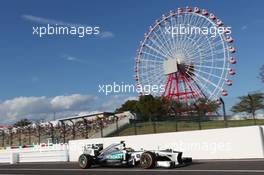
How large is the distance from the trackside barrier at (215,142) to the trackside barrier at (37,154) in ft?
21.0

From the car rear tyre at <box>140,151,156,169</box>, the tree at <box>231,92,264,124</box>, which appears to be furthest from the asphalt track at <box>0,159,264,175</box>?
the tree at <box>231,92,264,124</box>

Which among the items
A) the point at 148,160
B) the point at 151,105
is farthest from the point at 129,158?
the point at 151,105

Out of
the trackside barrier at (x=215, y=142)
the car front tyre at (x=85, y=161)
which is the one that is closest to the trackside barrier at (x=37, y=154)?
the trackside barrier at (x=215, y=142)

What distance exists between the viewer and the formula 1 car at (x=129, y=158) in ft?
46.9

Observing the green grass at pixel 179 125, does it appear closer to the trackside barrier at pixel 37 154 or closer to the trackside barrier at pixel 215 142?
the trackside barrier at pixel 215 142

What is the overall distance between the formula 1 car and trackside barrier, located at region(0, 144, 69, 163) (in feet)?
22.8

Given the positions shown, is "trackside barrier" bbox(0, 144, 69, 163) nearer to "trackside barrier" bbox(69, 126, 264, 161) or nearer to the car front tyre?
"trackside barrier" bbox(69, 126, 264, 161)

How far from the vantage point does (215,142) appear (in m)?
16.9

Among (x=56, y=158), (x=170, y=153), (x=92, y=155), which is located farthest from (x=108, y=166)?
(x=56, y=158)

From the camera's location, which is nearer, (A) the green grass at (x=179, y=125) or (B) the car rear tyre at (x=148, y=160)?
(B) the car rear tyre at (x=148, y=160)

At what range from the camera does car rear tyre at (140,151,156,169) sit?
560 inches

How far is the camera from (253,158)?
Answer: 15703 millimetres

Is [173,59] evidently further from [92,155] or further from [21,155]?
[92,155]

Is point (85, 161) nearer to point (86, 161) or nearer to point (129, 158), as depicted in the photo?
point (86, 161)
